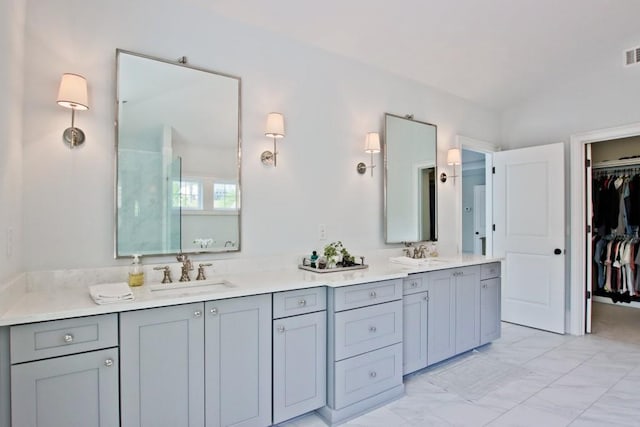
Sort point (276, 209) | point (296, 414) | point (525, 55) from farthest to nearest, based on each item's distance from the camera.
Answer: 1. point (525, 55)
2. point (276, 209)
3. point (296, 414)

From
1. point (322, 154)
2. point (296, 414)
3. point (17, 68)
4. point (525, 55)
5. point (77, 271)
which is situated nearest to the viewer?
point (17, 68)

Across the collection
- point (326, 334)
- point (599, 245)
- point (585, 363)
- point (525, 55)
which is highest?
point (525, 55)

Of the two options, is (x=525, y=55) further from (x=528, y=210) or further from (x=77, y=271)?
(x=77, y=271)

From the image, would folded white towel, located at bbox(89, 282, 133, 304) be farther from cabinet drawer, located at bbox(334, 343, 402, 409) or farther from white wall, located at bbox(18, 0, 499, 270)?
cabinet drawer, located at bbox(334, 343, 402, 409)

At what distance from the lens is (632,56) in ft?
12.0

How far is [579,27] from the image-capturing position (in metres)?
3.27

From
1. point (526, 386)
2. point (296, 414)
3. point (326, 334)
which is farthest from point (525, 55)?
point (296, 414)

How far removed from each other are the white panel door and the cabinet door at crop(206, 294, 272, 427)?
3.58 m

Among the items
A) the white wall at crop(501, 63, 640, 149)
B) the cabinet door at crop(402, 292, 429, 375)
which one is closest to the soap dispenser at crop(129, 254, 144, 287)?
the cabinet door at crop(402, 292, 429, 375)

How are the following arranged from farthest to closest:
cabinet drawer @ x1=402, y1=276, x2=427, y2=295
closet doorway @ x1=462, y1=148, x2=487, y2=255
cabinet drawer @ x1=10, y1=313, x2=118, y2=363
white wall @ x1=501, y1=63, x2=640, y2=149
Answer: closet doorway @ x1=462, y1=148, x2=487, y2=255 → white wall @ x1=501, y1=63, x2=640, y2=149 → cabinet drawer @ x1=402, y1=276, x2=427, y2=295 → cabinet drawer @ x1=10, y1=313, x2=118, y2=363

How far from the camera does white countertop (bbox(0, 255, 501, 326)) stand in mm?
1519

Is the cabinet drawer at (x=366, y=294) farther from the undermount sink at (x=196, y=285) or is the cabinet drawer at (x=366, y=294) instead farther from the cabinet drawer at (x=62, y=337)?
the cabinet drawer at (x=62, y=337)

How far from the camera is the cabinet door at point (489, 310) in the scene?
3490 mm

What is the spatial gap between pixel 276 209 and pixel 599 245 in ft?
16.3
